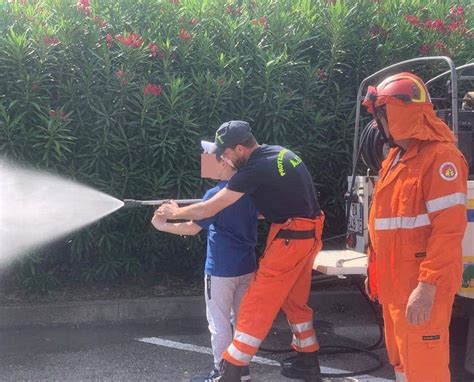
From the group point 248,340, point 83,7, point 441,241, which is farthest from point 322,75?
point 441,241

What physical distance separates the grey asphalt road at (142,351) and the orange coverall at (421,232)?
1621 millimetres

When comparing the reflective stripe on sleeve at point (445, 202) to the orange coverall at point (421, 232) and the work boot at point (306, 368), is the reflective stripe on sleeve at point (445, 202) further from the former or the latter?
the work boot at point (306, 368)

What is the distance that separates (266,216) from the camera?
4305mm

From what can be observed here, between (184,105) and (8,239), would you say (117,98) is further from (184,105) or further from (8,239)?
(8,239)

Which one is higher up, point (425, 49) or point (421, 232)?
point (425, 49)

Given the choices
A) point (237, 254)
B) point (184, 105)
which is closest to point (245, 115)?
point (184, 105)

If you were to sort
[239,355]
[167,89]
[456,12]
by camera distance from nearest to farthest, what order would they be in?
[239,355] → [167,89] → [456,12]

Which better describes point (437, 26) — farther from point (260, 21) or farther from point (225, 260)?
point (225, 260)

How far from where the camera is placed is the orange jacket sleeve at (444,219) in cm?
303

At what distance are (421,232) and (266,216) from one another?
133cm

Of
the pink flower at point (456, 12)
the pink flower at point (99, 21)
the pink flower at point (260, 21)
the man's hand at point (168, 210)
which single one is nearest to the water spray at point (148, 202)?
the man's hand at point (168, 210)

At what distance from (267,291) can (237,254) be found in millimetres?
372

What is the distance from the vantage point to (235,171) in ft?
14.3

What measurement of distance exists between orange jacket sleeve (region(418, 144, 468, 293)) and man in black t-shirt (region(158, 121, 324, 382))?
1155mm
